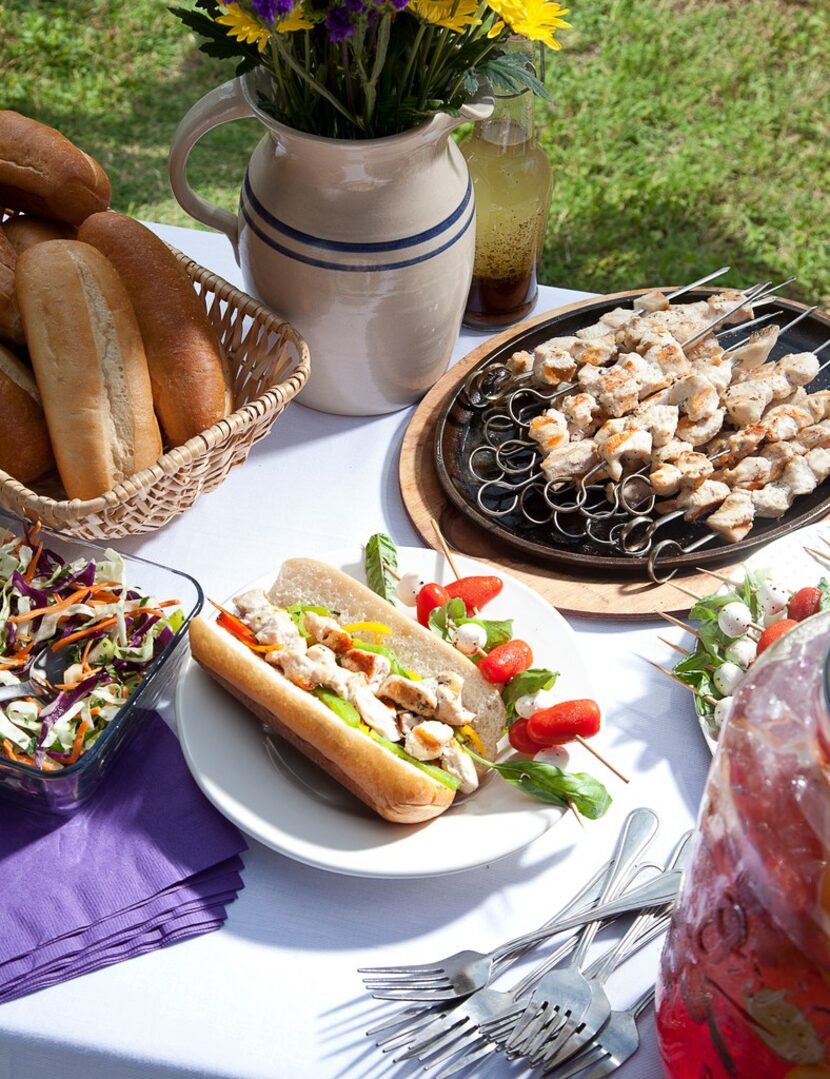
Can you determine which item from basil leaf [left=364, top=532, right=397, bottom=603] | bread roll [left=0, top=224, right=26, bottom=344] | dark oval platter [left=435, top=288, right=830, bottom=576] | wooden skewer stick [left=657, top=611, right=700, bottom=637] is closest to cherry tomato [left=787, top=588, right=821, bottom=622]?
wooden skewer stick [left=657, top=611, right=700, bottom=637]

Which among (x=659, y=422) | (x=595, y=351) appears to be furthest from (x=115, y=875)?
(x=595, y=351)

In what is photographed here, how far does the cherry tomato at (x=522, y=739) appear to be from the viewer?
1.50 meters

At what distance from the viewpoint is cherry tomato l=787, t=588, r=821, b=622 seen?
1.60 meters

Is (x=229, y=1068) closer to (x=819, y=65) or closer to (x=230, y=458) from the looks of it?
(x=230, y=458)

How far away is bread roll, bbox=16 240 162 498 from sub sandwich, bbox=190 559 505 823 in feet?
1.08

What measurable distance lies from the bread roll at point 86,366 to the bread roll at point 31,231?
0.47 feet

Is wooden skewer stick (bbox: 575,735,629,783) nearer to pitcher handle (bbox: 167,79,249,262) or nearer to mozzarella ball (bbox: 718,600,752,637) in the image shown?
mozzarella ball (bbox: 718,600,752,637)

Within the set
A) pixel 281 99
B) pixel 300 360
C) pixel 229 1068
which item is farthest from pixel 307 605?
pixel 281 99

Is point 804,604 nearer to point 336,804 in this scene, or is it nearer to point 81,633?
point 336,804

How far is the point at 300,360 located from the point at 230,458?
21 cm

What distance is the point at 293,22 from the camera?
1585mm

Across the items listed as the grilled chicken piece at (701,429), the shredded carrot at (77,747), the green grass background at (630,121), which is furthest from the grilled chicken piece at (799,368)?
the green grass background at (630,121)

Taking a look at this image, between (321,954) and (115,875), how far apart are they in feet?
0.89

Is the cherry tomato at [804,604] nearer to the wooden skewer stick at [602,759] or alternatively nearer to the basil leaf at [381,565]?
the wooden skewer stick at [602,759]
